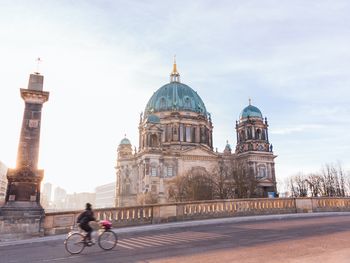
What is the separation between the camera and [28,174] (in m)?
16.3

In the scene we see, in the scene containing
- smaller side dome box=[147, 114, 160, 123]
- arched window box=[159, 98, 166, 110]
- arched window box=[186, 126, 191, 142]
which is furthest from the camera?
arched window box=[159, 98, 166, 110]

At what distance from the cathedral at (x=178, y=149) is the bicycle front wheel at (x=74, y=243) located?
5185cm

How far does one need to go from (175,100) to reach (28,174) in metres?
67.3

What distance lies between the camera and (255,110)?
258 feet

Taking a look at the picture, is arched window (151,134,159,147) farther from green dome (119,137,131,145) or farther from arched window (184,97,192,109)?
green dome (119,137,131,145)

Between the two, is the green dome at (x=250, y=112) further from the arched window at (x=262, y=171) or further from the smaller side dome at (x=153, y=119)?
the smaller side dome at (x=153, y=119)

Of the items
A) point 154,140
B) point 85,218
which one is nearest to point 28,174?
point 85,218

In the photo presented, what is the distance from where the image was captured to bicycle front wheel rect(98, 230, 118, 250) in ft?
34.6

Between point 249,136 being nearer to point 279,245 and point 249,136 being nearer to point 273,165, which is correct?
point 273,165

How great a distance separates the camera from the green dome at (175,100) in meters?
81.6

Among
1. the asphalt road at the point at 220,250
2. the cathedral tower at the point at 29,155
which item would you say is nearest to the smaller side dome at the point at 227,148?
the cathedral tower at the point at 29,155

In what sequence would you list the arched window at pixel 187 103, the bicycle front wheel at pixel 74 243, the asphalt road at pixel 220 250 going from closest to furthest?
1. the asphalt road at pixel 220 250
2. the bicycle front wheel at pixel 74 243
3. the arched window at pixel 187 103

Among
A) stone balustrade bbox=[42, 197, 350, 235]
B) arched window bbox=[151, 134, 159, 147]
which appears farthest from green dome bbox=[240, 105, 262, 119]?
stone balustrade bbox=[42, 197, 350, 235]

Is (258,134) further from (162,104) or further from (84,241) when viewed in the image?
(84,241)
